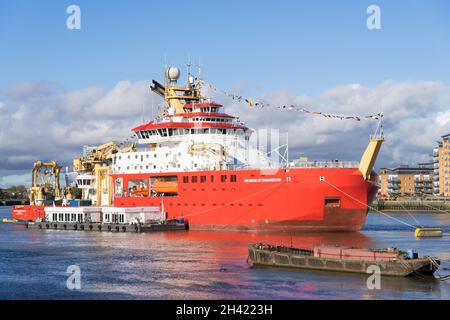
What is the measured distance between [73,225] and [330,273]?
35779 millimetres

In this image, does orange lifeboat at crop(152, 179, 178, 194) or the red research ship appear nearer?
the red research ship

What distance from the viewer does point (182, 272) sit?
3384cm

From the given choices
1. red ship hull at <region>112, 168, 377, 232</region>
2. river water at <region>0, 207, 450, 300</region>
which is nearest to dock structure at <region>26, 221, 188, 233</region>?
red ship hull at <region>112, 168, 377, 232</region>

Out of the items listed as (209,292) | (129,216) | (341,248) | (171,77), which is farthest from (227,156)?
(209,292)

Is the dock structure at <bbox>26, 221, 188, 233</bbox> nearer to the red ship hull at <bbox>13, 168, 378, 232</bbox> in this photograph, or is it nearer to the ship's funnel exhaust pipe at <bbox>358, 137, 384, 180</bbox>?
the red ship hull at <bbox>13, 168, 378, 232</bbox>

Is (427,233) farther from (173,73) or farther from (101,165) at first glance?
(101,165)

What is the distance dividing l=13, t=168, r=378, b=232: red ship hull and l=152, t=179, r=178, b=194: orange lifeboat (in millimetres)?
1953

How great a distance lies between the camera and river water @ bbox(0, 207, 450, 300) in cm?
2867

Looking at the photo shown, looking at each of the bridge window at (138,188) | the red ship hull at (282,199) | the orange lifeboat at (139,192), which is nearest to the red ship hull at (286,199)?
the red ship hull at (282,199)

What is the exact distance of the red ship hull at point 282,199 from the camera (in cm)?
4984

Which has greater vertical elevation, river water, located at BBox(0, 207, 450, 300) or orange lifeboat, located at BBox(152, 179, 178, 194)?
orange lifeboat, located at BBox(152, 179, 178, 194)

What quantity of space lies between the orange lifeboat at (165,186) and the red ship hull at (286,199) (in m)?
2.87
